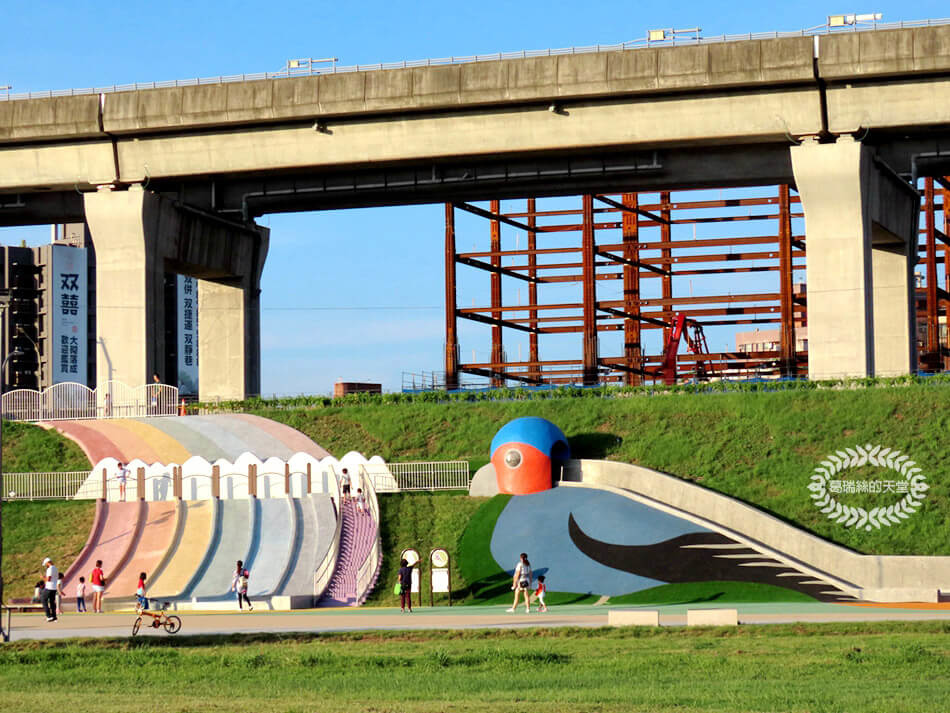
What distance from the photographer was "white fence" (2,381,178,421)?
61.0 metres

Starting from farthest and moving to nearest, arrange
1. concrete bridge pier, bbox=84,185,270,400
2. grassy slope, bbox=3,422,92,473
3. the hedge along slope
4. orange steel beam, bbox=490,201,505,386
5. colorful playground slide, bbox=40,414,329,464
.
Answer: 1. orange steel beam, bbox=490,201,505,386
2. concrete bridge pier, bbox=84,185,270,400
3. grassy slope, bbox=3,422,92,473
4. colorful playground slide, bbox=40,414,329,464
5. the hedge along slope

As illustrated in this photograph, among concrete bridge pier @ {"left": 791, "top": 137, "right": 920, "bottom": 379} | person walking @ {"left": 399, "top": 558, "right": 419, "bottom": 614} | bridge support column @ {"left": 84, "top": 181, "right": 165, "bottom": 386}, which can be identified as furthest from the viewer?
bridge support column @ {"left": 84, "top": 181, "right": 165, "bottom": 386}

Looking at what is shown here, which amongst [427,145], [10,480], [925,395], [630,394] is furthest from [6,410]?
[925,395]

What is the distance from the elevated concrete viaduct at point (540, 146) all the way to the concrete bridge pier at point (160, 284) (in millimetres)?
129

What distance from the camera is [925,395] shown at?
51.0 metres

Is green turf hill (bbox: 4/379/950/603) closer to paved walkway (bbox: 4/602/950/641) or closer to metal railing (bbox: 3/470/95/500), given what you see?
metal railing (bbox: 3/470/95/500)

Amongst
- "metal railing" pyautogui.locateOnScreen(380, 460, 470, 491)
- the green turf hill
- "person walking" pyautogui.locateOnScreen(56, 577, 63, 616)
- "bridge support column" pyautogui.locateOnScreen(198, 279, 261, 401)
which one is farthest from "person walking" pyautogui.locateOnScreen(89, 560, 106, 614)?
"bridge support column" pyautogui.locateOnScreen(198, 279, 261, 401)

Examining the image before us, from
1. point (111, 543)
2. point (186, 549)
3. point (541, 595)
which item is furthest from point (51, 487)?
point (541, 595)

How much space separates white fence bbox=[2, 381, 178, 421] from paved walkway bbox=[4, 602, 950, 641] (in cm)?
2044

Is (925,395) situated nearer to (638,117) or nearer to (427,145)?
(638,117)

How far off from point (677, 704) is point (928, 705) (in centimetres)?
357

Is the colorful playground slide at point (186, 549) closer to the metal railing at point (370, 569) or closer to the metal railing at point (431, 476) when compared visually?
the metal railing at point (370, 569)

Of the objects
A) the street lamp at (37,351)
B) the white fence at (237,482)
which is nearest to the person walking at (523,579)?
the white fence at (237,482)

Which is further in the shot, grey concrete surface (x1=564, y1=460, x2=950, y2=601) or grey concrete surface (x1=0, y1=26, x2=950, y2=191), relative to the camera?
grey concrete surface (x1=0, y1=26, x2=950, y2=191)
